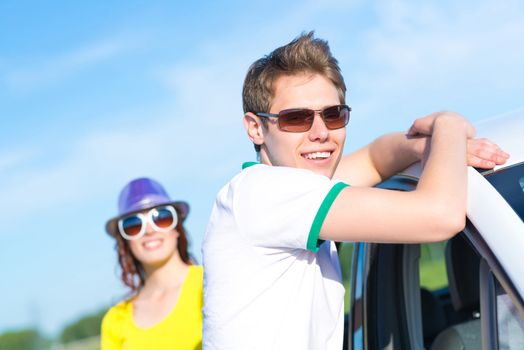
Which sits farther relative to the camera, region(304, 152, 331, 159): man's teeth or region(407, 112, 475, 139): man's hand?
region(304, 152, 331, 159): man's teeth

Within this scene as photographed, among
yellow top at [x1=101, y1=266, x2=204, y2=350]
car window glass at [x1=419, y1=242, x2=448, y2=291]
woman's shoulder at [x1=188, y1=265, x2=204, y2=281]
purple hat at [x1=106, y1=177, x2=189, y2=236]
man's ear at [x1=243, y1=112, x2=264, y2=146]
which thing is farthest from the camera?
purple hat at [x1=106, y1=177, x2=189, y2=236]

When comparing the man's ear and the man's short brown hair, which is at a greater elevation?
the man's short brown hair

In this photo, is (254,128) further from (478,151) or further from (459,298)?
(459,298)

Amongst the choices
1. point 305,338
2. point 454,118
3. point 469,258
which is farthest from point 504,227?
point 469,258

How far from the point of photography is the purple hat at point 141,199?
4934 millimetres

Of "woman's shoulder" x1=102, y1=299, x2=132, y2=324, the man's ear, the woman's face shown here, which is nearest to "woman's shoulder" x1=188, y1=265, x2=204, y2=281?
the woman's face

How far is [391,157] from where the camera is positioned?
2883 millimetres

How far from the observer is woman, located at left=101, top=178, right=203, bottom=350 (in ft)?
14.6

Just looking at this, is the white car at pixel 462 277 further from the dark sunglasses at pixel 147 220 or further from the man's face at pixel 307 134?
the dark sunglasses at pixel 147 220

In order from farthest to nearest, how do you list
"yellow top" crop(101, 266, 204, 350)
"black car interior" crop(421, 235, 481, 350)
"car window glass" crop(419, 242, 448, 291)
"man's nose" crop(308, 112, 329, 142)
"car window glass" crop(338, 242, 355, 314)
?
"yellow top" crop(101, 266, 204, 350), "black car interior" crop(421, 235, 481, 350), "car window glass" crop(419, 242, 448, 291), "car window glass" crop(338, 242, 355, 314), "man's nose" crop(308, 112, 329, 142)

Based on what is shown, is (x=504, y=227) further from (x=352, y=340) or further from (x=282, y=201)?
(x=352, y=340)

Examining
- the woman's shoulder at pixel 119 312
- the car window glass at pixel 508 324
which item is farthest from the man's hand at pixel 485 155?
the woman's shoulder at pixel 119 312

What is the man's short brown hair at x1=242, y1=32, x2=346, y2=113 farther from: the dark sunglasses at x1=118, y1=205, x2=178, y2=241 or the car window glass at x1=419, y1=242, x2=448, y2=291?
the dark sunglasses at x1=118, y1=205, x2=178, y2=241

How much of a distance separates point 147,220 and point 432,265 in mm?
1706
